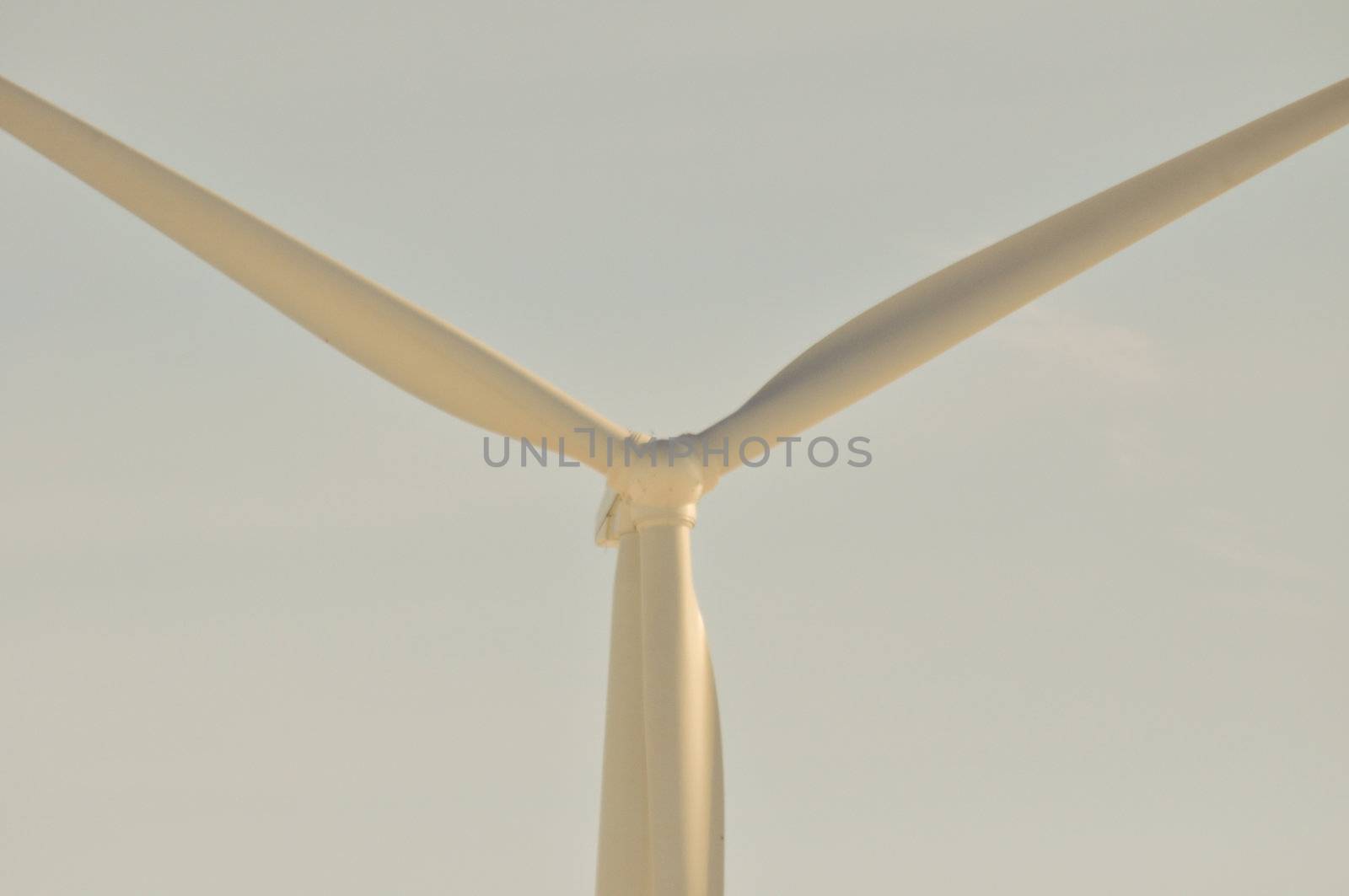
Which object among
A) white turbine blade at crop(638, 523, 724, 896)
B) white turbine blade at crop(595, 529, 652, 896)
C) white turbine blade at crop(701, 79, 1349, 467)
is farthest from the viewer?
white turbine blade at crop(701, 79, 1349, 467)

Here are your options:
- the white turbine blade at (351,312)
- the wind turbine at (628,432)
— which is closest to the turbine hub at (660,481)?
the wind turbine at (628,432)

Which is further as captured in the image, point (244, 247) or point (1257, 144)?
point (1257, 144)

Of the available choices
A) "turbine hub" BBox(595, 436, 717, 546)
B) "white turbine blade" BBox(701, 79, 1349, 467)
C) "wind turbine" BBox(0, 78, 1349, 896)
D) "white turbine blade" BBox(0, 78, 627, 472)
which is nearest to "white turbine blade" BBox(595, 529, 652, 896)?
"wind turbine" BBox(0, 78, 1349, 896)

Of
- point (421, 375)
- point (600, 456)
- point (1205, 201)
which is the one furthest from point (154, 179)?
point (1205, 201)

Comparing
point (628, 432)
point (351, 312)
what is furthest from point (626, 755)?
point (351, 312)

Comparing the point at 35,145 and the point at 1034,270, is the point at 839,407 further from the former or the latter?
the point at 35,145

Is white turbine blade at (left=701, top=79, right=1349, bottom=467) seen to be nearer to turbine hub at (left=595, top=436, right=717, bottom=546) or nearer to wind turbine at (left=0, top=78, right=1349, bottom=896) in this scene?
wind turbine at (left=0, top=78, right=1349, bottom=896)
